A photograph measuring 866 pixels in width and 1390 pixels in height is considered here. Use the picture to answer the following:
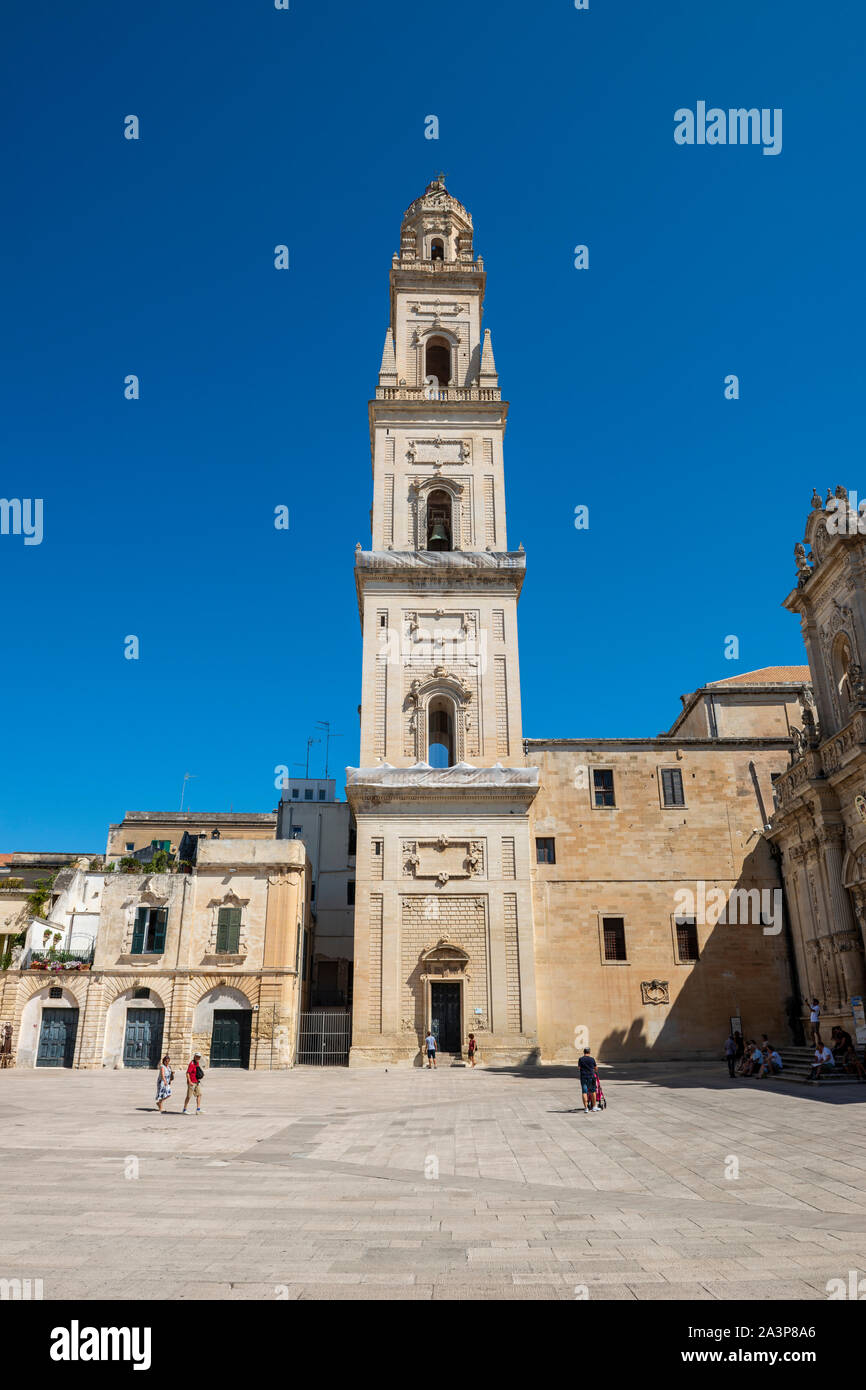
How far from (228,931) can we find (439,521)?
18839mm

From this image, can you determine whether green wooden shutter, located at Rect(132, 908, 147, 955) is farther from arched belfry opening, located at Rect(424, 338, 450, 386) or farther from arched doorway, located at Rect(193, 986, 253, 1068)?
arched belfry opening, located at Rect(424, 338, 450, 386)

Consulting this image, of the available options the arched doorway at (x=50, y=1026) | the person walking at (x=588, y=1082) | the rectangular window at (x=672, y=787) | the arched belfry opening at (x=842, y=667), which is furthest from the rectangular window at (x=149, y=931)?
the arched belfry opening at (x=842, y=667)

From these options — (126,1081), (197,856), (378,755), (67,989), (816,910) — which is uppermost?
(378,755)

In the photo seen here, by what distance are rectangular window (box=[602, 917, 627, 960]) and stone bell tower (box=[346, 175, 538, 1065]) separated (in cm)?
364

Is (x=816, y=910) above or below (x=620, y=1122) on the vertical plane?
above

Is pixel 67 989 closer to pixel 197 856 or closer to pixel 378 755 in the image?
pixel 197 856

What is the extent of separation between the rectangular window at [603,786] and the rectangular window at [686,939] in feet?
16.6

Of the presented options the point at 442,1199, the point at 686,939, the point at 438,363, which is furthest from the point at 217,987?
the point at 438,363

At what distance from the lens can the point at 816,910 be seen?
2723 centimetres

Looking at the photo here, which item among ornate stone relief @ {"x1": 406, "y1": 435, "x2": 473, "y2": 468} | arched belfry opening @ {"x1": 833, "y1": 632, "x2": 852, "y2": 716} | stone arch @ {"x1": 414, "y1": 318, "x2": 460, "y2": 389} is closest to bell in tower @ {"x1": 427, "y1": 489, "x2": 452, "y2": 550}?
ornate stone relief @ {"x1": 406, "y1": 435, "x2": 473, "y2": 468}

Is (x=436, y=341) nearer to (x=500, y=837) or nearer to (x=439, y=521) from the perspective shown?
(x=439, y=521)
